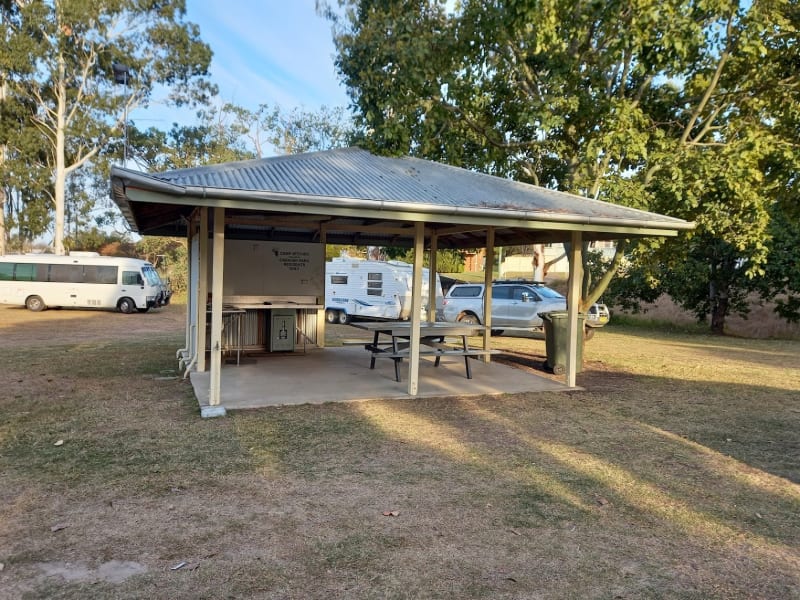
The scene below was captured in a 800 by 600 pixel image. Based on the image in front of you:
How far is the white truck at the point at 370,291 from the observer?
61.7ft

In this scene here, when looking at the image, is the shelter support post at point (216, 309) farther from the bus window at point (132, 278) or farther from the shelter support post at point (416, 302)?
the bus window at point (132, 278)

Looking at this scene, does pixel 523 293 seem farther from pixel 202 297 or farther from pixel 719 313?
pixel 202 297

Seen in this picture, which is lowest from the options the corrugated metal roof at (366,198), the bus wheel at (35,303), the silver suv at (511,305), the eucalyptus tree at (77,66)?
the bus wheel at (35,303)

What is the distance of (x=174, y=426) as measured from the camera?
19.5ft

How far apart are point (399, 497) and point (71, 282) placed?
22.0 metres

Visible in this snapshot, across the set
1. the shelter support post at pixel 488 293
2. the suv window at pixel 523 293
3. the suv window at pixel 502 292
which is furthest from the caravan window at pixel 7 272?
the shelter support post at pixel 488 293

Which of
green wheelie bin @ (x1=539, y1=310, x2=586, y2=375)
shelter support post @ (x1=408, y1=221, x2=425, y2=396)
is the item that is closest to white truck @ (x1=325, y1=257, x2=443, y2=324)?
green wheelie bin @ (x1=539, y1=310, x2=586, y2=375)

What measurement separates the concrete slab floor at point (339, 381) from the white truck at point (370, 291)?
792 cm

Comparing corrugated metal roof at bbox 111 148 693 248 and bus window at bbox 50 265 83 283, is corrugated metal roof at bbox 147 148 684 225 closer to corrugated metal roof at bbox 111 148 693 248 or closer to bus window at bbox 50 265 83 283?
corrugated metal roof at bbox 111 148 693 248

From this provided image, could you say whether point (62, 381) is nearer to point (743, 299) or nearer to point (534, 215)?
point (534, 215)

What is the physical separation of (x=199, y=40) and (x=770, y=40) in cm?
3054

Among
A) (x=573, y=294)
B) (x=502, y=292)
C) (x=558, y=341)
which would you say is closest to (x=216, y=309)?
(x=573, y=294)

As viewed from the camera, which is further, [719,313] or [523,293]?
[719,313]

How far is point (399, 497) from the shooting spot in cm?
424
